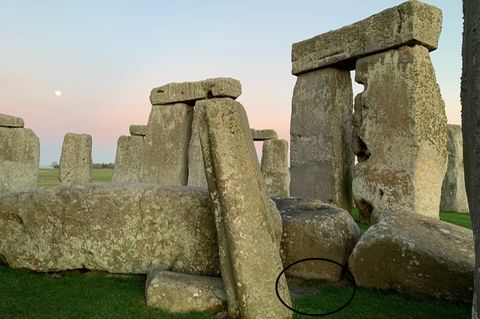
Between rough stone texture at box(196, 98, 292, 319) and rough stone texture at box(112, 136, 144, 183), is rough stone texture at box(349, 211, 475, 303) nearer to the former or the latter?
rough stone texture at box(196, 98, 292, 319)

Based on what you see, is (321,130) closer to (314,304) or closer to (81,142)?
(314,304)

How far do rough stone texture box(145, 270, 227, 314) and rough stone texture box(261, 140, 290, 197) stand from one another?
11.2m

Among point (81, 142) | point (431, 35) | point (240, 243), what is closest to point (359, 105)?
point (431, 35)

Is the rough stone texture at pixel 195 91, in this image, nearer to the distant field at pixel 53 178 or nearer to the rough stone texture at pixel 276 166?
the distant field at pixel 53 178

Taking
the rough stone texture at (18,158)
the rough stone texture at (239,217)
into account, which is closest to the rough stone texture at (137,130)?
the rough stone texture at (18,158)

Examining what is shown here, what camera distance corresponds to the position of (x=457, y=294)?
3684 millimetres

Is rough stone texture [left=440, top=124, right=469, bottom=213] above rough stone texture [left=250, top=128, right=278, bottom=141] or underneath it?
underneath

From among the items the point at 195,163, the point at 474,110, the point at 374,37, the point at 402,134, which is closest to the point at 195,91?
the point at 195,163

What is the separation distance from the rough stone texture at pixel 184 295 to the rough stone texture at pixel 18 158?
9.18m

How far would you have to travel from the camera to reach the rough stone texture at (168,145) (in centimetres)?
1036

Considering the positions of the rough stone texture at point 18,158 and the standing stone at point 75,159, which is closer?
the rough stone texture at point 18,158

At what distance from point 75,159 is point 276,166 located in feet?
21.6

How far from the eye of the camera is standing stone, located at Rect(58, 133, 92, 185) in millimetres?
12766

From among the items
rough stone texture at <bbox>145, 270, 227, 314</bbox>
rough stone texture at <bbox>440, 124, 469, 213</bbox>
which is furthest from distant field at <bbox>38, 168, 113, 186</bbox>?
rough stone texture at <bbox>440, 124, 469, 213</bbox>
